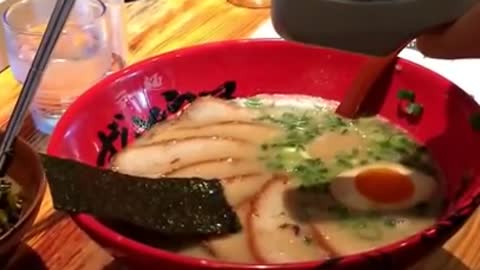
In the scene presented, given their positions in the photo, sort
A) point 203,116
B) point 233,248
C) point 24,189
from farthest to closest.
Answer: point 203,116 < point 24,189 < point 233,248

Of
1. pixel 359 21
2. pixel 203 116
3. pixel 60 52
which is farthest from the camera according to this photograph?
pixel 60 52

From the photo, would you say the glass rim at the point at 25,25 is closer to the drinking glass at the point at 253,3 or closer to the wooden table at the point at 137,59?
the wooden table at the point at 137,59

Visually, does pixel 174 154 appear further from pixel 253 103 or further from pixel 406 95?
pixel 406 95

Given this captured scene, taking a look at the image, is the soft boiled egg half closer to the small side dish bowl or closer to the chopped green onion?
the chopped green onion

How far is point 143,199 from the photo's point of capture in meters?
0.87

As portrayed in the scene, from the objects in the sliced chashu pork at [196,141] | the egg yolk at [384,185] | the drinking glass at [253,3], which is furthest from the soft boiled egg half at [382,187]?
the drinking glass at [253,3]

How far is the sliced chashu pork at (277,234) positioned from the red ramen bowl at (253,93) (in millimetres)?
131

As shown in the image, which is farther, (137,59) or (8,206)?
(137,59)

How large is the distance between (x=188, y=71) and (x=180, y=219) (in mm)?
285

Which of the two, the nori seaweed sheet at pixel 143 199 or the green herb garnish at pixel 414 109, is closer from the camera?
the nori seaweed sheet at pixel 143 199

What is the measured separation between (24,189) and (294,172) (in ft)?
0.96

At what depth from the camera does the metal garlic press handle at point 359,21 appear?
739 millimetres

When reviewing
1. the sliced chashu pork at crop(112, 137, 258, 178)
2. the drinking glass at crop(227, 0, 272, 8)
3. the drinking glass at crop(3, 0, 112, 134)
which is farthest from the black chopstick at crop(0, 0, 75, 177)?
the drinking glass at crop(227, 0, 272, 8)

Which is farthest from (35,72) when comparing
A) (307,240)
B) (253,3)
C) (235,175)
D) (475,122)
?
(253,3)
